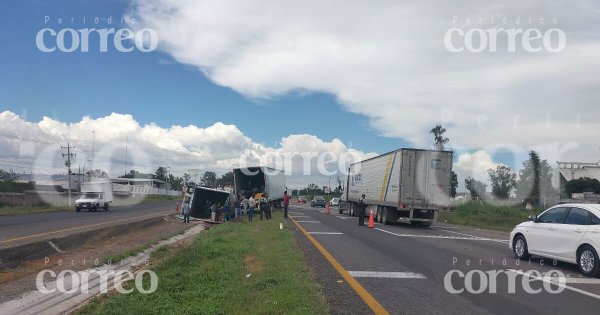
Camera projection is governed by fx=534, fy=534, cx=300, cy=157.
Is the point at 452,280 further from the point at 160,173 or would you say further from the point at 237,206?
the point at 160,173

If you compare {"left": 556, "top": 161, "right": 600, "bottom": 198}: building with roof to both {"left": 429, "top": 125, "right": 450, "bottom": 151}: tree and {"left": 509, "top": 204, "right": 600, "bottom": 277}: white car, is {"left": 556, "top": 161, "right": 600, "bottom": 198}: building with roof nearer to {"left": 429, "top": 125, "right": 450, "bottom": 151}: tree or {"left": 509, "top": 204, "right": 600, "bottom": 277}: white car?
{"left": 429, "top": 125, "right": 450, "bottom": 151}: tree

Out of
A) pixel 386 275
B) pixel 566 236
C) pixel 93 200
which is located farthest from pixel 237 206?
pixel 566 236

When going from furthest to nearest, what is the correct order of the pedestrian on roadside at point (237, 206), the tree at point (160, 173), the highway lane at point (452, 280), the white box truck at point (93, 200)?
the tree at point (160, 173) → the white box truck at point (93, 200) → the pedestrian on roadside at point (237, 206) → the highway lane at point (452, 280)

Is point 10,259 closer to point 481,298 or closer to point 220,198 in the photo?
point 481,298

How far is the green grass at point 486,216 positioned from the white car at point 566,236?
17487mm

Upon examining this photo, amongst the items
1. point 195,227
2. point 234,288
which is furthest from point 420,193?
point 234,288

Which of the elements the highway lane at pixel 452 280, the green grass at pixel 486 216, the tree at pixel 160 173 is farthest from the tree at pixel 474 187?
the tree at pixel 160 173

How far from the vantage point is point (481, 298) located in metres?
8.47

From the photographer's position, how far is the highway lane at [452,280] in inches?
310

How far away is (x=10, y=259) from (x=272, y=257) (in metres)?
7.24

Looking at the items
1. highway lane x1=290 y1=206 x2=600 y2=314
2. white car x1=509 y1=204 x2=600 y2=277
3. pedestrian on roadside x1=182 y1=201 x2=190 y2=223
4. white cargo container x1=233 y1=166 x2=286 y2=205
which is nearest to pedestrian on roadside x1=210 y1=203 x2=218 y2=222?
pedestrian on roadside x1=182 y1=201 x2=190 y2=223

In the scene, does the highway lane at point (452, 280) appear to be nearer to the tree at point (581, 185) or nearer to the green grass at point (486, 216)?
the green grass at point (486, 216)

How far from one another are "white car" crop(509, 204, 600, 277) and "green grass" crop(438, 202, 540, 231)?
688 inches

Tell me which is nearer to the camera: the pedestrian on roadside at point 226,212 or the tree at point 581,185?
the pedestrian on roadside at point 226,212
